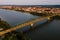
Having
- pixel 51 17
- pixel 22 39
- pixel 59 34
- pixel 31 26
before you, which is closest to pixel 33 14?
pixel 51 17

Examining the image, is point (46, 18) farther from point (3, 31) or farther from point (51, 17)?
point (3, 31)

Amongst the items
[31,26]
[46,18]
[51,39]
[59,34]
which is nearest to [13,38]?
[51,39]

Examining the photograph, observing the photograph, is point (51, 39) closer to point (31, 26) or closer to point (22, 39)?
point (22, 39)

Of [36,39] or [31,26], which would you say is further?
[31,26]

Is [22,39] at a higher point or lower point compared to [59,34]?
higher

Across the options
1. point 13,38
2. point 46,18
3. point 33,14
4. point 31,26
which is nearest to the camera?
point 13,38

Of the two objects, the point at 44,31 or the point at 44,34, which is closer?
the point at 44,34

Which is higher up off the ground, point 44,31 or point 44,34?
point 44,34

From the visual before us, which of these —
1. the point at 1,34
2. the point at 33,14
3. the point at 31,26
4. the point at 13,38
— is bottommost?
the point at 33,14

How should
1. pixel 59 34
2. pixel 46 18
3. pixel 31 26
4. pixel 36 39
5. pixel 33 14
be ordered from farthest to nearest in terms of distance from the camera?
pixel 33 14
pixel 46 18
pixel 31 26
pixel 59 34
pixel 36 39
